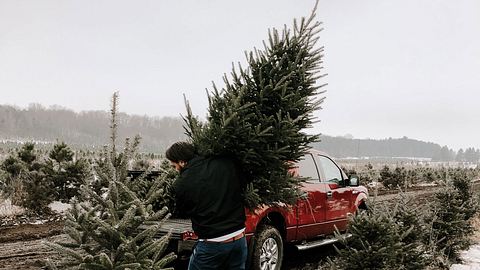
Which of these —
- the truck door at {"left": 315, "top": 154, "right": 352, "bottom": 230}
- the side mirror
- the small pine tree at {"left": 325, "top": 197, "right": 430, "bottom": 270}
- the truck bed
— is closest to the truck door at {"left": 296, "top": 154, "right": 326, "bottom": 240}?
the truck door at {"left": 315, "top": 154, "right": 352, "bottom": 230}

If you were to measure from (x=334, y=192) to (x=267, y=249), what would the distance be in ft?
7.54

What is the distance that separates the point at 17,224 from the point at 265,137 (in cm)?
A: 894

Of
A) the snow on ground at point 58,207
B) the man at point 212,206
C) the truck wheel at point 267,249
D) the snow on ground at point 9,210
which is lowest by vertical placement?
the snow on ground at point 58,207

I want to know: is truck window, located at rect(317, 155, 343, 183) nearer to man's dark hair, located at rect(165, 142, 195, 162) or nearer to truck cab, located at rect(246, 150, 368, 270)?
truck cab, located at rect(246, 150, 368, 270)

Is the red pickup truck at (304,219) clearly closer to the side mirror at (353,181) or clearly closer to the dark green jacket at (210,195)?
the side mirror at (353,181)

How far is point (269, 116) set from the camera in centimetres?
424

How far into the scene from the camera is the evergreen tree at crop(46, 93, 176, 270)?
8.33 ft

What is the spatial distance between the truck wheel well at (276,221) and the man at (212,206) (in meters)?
2.43

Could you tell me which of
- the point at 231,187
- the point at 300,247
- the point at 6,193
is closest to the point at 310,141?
the point at 231,187

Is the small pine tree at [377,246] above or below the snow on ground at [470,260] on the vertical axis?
above

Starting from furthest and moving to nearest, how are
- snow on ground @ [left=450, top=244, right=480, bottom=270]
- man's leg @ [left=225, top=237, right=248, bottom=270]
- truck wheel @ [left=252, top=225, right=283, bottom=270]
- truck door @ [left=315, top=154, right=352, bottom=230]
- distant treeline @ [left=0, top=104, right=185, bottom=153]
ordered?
distant treeline @ [left=0, top=104, right=185, bottom=153] → truck door @ [left=315, top=154, right=352, bottom=230] → snow on ground @ [left=450, top=244, right=480, bottom=270] → truck wheel @ [left=252, top=225, right=283, bottom=270] → man's leg @ [left=225, top=237, right=248, bottom=270]

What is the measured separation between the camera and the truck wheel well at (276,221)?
633 cm

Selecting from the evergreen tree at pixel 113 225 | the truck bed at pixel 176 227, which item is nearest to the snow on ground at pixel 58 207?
the truck bed at pixel 176 227

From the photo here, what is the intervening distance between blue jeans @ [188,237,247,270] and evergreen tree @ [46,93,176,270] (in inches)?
39.5
